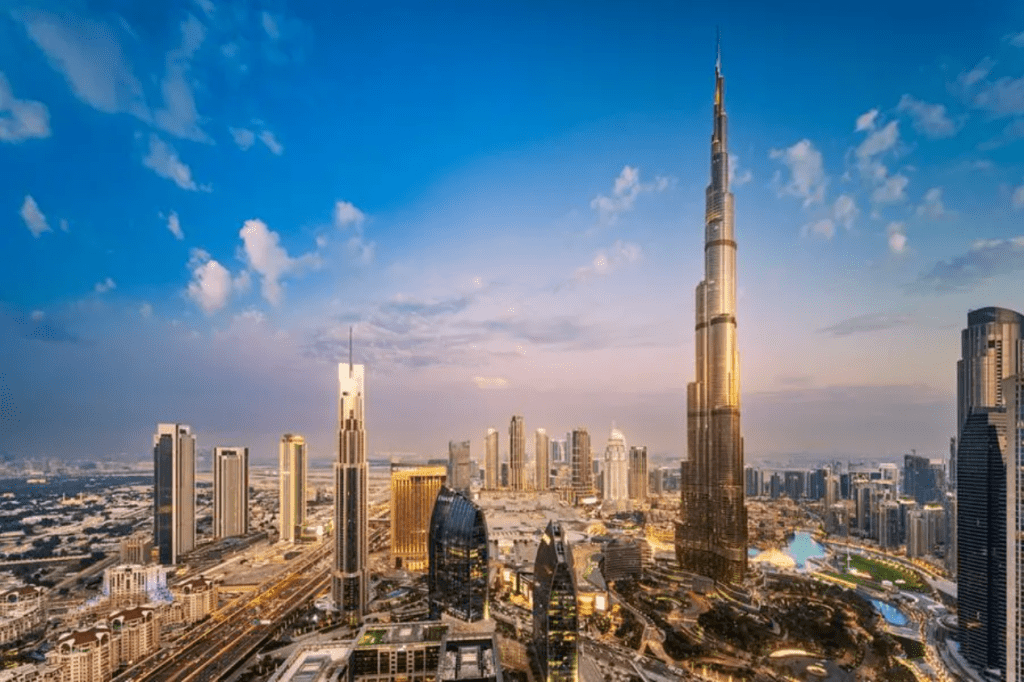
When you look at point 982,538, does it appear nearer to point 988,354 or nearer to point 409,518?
point 988,354

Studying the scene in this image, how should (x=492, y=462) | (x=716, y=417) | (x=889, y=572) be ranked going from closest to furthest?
(x=716, y=417), (x=889, y=572), (x=492, y=462)

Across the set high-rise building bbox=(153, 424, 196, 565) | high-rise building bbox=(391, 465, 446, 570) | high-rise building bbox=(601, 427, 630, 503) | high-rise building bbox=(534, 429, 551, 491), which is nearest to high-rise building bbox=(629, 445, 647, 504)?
high-rise building bbox=(601, 427, 630, 503)

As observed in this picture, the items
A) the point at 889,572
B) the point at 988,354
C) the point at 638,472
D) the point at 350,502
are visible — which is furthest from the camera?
the point at 638,472

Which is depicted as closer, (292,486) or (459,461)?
(292,486)

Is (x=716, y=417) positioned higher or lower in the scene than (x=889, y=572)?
higher

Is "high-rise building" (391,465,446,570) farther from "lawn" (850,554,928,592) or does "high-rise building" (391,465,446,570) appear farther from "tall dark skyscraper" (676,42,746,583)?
"lawn" (850,554,928,592)

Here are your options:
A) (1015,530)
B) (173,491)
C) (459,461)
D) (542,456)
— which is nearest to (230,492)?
(173,491)
